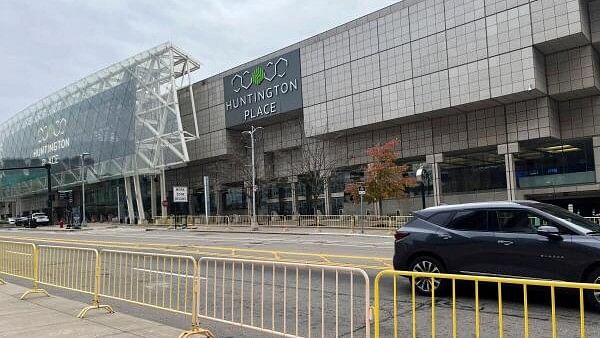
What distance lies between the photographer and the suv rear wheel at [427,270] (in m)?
8.91

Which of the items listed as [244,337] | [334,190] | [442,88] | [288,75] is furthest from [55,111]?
[244,337]

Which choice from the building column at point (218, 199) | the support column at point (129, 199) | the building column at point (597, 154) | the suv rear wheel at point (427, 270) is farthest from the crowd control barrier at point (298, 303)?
the support column at point (129, 199)

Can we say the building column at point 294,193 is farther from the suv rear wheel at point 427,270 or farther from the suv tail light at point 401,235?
the suv rear wheel at point 427,270

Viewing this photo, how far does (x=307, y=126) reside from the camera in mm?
55781

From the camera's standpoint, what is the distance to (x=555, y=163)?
1772 inches

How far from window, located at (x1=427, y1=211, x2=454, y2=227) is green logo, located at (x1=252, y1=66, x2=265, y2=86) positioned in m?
51.9

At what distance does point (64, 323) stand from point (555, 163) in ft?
146

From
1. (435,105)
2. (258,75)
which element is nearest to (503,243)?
(435,105)

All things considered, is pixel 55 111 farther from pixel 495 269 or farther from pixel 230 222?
pixel 495 269

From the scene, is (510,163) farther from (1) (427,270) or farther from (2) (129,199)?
(2) (129,199)

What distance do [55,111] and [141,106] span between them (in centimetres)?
2547

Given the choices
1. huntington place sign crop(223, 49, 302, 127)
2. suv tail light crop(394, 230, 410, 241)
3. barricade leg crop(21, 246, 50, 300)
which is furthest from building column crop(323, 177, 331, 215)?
suv tail light crop(394, 230, 410, 241)

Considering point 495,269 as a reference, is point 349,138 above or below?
above

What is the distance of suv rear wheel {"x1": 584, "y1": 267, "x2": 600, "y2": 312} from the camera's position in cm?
736
